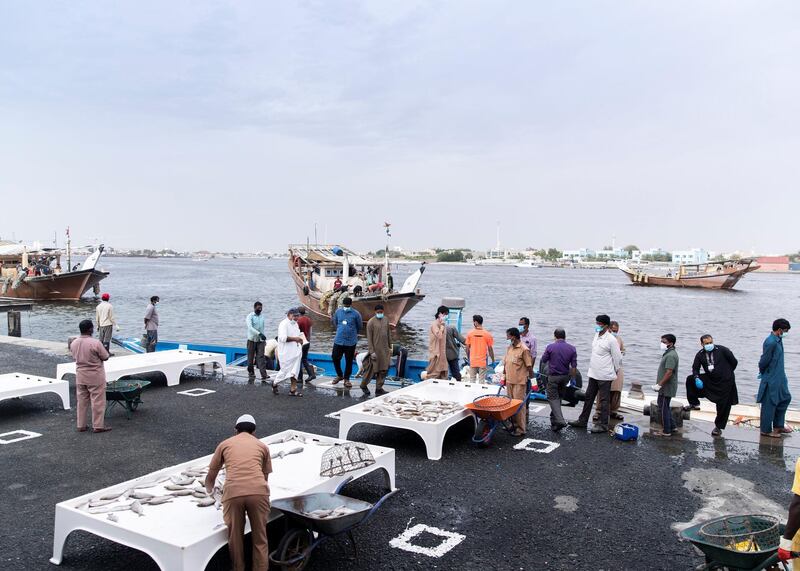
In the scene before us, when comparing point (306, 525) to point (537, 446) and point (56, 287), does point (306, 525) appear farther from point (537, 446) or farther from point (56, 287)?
point (56, 287)

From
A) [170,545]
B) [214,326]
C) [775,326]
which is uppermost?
[775,326]

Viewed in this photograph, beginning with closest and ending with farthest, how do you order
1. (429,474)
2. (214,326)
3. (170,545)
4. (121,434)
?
1. (170,545)
2. (429,474)
3. (121,434)
4. (214,326)

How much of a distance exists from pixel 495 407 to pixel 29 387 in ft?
26.4

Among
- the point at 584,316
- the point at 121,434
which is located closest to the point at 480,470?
the point at 121,434

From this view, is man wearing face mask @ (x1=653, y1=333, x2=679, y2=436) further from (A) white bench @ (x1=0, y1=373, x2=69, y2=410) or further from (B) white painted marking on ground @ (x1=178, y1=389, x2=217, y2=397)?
(A) white bench @ (x1=0, y1=373, x2=69, y2=410)

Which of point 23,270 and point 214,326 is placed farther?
point 23,270

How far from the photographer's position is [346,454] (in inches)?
262

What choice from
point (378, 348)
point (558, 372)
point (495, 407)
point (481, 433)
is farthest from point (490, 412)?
point (378, 348)

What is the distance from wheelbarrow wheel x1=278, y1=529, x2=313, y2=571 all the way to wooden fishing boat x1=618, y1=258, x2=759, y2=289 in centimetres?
9735

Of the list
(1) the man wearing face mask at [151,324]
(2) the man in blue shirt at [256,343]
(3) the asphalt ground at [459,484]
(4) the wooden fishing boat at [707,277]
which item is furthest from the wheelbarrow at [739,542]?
(4) the wooden fishing boat at [707,277]

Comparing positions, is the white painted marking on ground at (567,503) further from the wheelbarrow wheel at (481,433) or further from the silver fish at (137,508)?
the silver fish at (137,508)

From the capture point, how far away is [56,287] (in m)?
51.8

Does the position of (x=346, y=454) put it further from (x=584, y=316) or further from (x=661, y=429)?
(x=584, y=316)

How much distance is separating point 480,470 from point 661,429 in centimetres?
365
